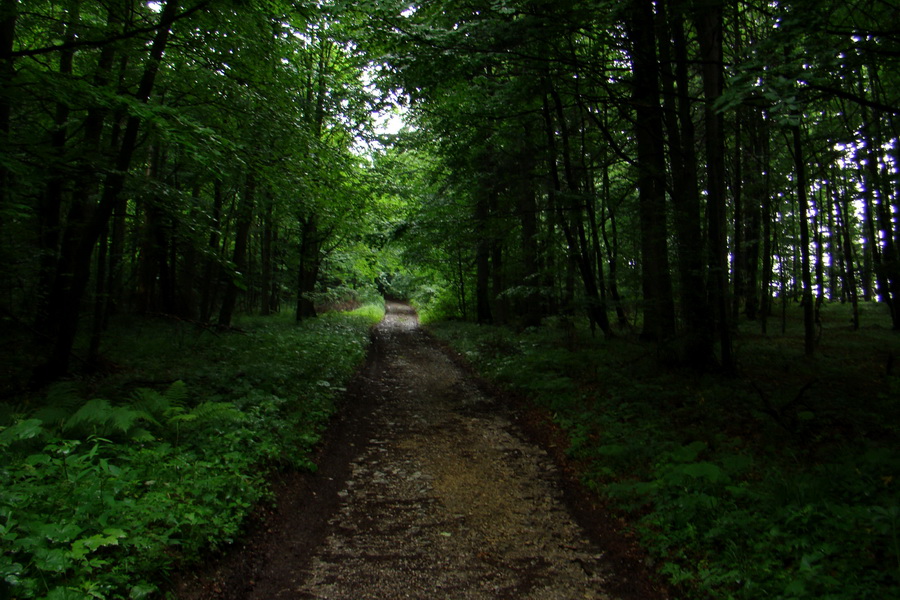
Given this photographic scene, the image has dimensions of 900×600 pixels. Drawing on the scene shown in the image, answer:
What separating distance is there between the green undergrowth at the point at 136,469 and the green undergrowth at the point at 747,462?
379cm

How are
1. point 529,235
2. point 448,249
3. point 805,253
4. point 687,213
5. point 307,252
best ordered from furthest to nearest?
1. point 307,252
2. point 448,249
3. point 529,235
4. point 805,253
5. point 687,213

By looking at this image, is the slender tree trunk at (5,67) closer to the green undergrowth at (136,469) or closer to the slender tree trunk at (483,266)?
the green undergrowth at (136,469)

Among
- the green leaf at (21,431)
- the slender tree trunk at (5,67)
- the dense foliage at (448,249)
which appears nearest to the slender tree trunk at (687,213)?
the dense foliage at (448,249)

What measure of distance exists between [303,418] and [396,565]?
355 cm

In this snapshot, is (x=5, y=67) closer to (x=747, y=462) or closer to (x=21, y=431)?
(x=21, y=431)

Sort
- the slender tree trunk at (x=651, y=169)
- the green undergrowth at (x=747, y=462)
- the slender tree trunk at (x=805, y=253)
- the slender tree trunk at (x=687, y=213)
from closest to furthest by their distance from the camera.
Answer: the green undergrowth at (x=747, y=462), the slender tree trunk at (x=687, y=213), the slender tree trunk at (x=651, y=169), the slender tree trunk at (x=805, y=253)

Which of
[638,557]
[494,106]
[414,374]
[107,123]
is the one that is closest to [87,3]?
[107,123]

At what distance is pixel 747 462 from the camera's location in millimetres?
4895

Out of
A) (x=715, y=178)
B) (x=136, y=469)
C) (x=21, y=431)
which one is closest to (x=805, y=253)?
(x=715, y=178)

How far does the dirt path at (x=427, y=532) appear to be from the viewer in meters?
3.60

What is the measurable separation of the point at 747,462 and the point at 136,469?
19.8ft

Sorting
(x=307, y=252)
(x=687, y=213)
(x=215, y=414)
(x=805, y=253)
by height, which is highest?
(x=307, y=252)

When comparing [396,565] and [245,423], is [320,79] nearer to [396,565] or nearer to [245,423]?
[245,423]

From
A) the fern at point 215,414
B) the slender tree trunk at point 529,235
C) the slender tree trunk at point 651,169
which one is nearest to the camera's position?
the fern at point 215,414
